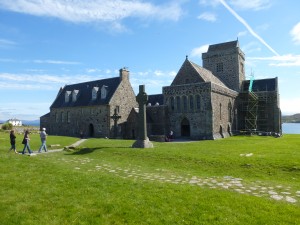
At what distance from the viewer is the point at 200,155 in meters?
19.6

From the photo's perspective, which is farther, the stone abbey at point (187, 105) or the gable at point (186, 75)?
the gable at point (186, 75)

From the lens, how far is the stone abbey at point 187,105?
3993cm

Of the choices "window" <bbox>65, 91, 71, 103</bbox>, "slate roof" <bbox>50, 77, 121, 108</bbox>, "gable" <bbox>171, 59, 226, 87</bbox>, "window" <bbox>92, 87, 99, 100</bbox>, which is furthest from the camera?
"window" <bbox>65, 91, 71, 103</bbox>

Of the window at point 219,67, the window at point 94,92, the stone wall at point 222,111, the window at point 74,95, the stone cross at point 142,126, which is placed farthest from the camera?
the window at point 219,67

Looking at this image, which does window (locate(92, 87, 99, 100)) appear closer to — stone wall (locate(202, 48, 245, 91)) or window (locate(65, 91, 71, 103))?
window (locate(65, 91, 71, 103))

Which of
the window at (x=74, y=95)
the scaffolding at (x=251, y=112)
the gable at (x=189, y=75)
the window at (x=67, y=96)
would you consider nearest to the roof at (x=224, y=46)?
the scaffolding at (x=251, y=112)

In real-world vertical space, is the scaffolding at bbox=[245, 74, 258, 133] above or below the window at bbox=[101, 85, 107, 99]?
below

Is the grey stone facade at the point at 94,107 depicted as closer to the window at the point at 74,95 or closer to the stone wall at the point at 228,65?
the window at the point at 74,95

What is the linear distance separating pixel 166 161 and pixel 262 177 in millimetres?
6411

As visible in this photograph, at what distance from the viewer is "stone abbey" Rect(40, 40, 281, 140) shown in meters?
39.9

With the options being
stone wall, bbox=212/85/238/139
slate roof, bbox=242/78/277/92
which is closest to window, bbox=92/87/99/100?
stone wall, bbox=212/85/238/139

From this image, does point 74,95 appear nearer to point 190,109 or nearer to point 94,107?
point 94,107

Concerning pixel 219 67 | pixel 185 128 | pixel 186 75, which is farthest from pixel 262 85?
pixel 185 128

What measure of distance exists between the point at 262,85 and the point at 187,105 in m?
19.7
